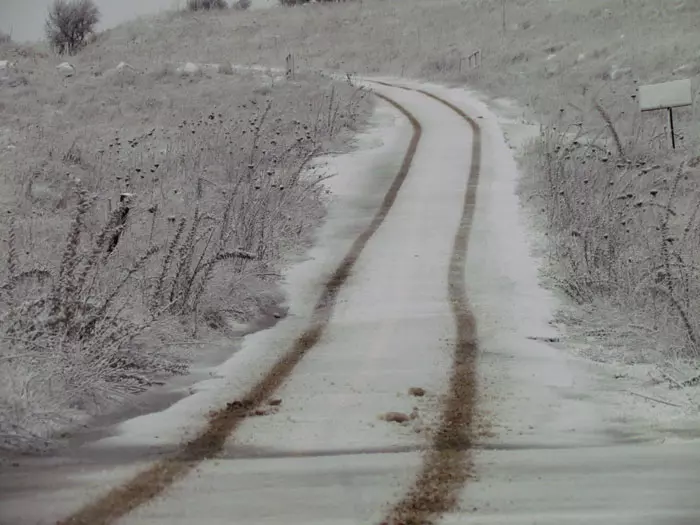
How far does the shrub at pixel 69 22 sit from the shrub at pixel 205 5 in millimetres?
14039

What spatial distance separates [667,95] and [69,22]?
4676 cm

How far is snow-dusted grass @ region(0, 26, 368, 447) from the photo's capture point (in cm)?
475

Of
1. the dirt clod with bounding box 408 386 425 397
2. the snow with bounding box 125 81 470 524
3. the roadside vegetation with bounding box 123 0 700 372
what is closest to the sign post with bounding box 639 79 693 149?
the roadside vegetation with bounding box 123 0 700 372

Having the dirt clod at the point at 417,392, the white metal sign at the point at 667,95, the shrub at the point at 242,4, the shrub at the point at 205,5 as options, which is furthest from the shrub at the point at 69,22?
the dirt clod at the point at 417,392

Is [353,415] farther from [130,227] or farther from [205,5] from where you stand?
[205,5]

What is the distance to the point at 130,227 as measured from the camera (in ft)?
29.5

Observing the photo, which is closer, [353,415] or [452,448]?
[452,448]

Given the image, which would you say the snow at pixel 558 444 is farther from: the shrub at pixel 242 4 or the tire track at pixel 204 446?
the shrub at pixel 242 4

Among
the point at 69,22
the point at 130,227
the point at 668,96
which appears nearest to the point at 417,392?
the point at 130,227

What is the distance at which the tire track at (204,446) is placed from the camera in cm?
321

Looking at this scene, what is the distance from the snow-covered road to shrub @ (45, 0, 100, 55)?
49960 mm

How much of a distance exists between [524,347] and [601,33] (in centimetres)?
3165

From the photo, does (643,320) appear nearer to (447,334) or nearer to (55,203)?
(447,334)

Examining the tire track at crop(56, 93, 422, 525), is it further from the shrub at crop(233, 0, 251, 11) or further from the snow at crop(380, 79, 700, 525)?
the shrub at crop(233, 0, 251, 11)
